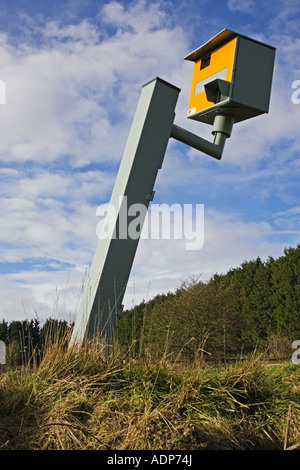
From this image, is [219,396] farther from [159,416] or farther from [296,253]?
[296,253]

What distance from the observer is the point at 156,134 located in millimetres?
4156

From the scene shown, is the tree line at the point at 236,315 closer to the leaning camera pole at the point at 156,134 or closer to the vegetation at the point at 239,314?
the vegetation at the point at 239,314

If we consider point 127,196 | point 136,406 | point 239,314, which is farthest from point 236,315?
point 136,406

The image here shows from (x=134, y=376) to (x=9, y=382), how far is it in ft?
2.64

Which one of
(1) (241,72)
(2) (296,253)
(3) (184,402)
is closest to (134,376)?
(3) (184,402)

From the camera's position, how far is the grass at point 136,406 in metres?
2.35

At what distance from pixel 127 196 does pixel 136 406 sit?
1885 mm

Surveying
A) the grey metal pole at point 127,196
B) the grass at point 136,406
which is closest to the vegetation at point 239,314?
the grey metal pole at point 127,196

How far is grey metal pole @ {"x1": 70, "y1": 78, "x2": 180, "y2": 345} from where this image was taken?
12.7 feet

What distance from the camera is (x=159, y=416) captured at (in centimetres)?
241

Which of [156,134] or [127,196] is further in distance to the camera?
[156,134]

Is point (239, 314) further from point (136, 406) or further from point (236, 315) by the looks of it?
point (136, 406)

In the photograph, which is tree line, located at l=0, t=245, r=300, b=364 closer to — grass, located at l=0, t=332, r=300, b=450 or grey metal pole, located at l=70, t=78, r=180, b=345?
grey metal pole, located at l=70, t=78, r=180, b=345
